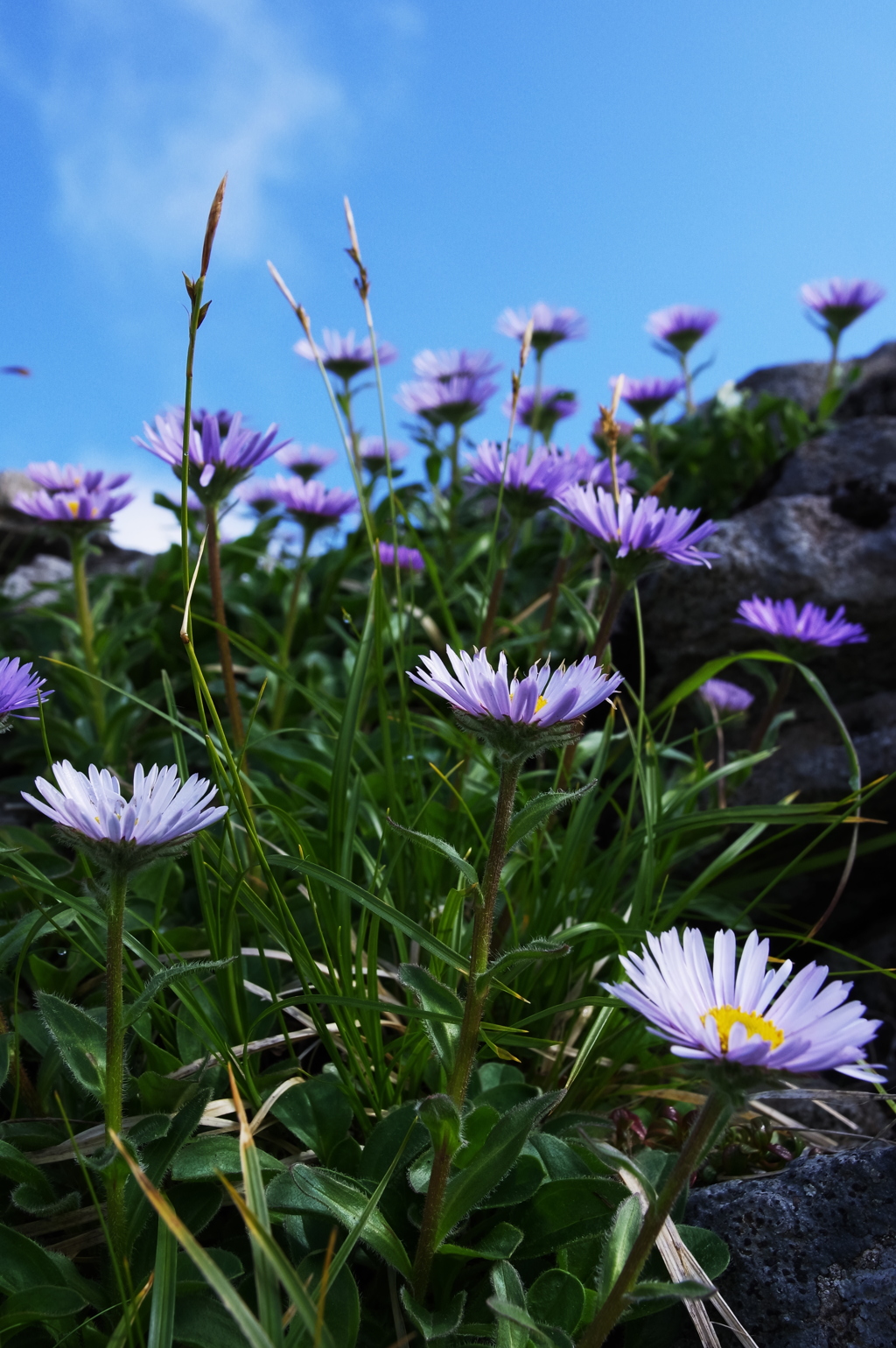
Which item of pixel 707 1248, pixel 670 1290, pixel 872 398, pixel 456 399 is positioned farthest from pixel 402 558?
pixel 872 398

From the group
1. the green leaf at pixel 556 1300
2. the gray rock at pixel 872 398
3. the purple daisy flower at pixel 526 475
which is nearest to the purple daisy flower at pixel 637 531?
the purple daisy flower at pixel 526 475

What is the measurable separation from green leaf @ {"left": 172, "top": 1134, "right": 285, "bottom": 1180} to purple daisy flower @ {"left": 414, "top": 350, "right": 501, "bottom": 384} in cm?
336

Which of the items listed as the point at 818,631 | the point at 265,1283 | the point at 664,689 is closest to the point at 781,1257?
the point at 265,1283

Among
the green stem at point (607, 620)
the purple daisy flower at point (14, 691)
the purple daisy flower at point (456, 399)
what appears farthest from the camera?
the purple daisy flower at point (456, 399)

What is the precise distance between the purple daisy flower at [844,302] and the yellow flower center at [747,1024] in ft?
15.5

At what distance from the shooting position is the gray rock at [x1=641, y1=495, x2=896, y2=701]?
2.99m

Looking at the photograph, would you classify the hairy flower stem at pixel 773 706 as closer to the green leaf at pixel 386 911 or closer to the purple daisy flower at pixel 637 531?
the purple daisy flower at pixel 637 531

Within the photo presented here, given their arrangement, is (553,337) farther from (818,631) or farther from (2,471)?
(2,471)

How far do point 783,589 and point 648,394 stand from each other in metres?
1.64

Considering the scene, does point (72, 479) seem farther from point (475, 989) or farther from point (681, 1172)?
point (681, 1172)

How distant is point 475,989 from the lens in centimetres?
112

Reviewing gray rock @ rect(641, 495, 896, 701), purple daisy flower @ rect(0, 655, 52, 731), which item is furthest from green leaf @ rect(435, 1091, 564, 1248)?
gray rock @ rect(641, 495, 896, 701)

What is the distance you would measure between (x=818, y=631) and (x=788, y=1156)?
1103 mm

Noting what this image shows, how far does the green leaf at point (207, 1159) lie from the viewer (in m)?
1.26
